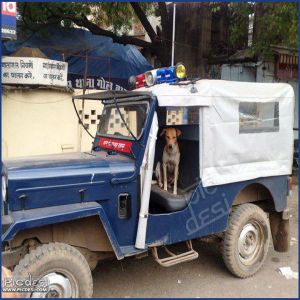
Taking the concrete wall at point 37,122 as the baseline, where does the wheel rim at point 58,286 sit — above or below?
below

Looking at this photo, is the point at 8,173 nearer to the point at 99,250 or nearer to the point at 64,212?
the point at 64,212

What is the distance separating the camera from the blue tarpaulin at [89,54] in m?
10.1

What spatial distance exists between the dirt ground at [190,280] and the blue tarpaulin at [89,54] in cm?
691

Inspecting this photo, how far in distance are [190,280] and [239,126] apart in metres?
1.83

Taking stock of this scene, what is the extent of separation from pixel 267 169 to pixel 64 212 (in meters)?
2.41

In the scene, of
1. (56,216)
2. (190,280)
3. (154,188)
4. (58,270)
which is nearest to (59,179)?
(56,216)

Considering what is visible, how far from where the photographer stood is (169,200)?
365 cm

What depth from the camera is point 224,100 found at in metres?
3.71

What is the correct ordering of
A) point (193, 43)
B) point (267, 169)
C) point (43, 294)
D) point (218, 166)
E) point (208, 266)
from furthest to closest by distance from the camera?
point (193, 43) < point (208, 266) < point (267, 169) < point (218, 166) < point (43, 294)

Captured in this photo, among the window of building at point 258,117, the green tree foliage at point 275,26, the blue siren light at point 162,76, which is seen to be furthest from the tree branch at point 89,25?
the window of building at point 258,117

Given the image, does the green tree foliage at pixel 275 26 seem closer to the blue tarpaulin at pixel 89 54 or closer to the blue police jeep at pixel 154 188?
the blue police jeep at pixel 154 188

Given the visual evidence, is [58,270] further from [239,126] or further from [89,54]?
[89,54]

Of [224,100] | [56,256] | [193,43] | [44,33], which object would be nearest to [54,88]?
[44,33]

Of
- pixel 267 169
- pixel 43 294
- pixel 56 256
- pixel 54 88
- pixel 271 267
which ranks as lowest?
pixel 271 267
